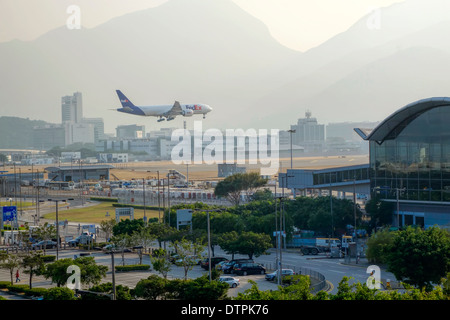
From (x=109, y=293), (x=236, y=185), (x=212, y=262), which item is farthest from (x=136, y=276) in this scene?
(x=236, y=185)

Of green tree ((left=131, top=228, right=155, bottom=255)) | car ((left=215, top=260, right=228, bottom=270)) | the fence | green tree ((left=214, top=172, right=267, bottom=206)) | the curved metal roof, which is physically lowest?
the fence

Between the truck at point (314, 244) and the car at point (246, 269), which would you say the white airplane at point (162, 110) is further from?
the car at point (246, 269)

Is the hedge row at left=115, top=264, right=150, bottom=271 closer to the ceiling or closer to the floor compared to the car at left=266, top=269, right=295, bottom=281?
closer to the floor

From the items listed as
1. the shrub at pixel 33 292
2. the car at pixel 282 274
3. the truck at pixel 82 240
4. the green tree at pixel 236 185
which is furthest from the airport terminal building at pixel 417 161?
the shrub at pixel 33 292

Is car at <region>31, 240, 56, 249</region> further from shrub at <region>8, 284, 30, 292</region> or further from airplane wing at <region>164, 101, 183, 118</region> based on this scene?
airplane wing at <region>164, 101, 183, 118</region>

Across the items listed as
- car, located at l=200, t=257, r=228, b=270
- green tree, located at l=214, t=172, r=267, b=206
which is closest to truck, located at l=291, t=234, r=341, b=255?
car, located at l=200, t=257, r=228, b=270

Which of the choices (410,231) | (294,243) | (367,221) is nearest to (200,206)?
(294,243)
